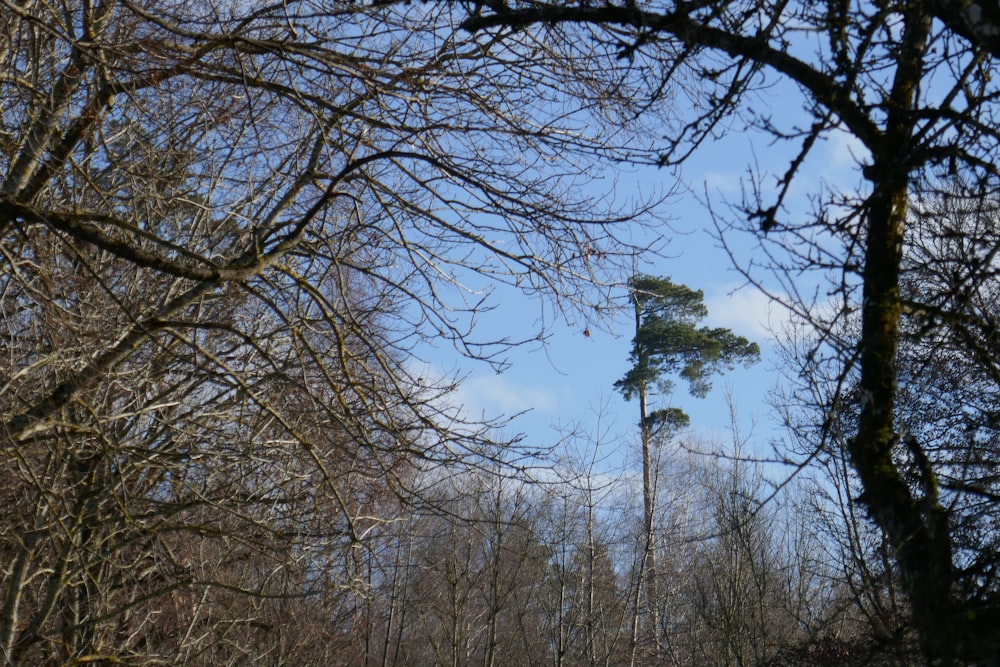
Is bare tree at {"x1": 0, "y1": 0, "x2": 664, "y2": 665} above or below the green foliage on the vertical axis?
below

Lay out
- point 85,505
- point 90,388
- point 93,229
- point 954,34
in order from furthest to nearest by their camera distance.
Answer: point 85,505 → point 90,388 → point 93,229 → point 954,34

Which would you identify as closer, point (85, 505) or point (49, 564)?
point (85, 505)

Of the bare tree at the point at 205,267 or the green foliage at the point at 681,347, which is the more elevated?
the green foliage at the point at 681,347

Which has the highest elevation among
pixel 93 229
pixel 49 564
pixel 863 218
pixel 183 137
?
pixel 183 137

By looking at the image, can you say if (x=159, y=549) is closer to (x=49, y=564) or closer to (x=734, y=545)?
(x=49, y=564)

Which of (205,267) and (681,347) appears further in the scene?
(681,347)

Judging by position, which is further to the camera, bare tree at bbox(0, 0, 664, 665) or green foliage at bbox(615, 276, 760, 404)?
green foliage at bbox(615, 276, 760, 404)

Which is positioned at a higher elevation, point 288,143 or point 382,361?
point 288,143

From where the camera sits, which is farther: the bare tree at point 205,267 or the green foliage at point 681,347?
the green foliage at point 681,347

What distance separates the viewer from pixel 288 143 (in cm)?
717

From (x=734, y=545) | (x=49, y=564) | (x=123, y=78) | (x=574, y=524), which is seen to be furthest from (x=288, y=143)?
(x=574, y=524)

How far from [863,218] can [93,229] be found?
4.08 meters

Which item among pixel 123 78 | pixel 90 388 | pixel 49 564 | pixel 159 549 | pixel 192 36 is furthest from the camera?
pixel 159 549

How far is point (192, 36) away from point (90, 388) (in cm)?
328
